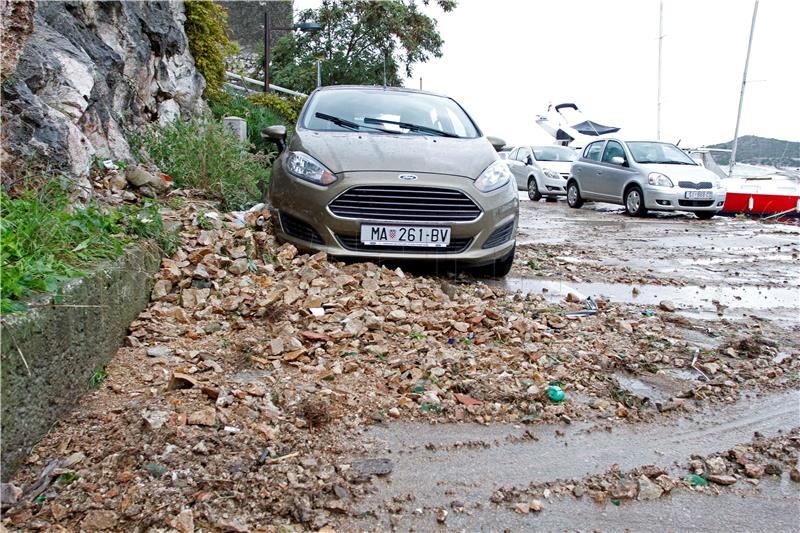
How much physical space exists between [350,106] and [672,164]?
10.7 meters

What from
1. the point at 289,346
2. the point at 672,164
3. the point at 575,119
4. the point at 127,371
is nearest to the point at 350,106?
the point at 289,346

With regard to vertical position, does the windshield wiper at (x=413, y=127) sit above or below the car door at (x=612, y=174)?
above

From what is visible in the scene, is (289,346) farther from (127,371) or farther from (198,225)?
(198,225)

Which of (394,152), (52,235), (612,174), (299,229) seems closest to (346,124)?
(394,152)

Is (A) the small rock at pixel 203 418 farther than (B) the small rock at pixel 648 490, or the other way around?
(A) the small rock at pixel 203 418

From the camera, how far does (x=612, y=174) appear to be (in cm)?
1543

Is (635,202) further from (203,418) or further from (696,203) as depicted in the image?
(203,418)

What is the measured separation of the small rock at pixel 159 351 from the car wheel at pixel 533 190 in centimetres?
1674

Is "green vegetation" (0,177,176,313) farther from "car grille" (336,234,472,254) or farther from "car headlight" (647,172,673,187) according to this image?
"car headlight" (647,172,673,187)

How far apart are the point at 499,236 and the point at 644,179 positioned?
32.8 ft

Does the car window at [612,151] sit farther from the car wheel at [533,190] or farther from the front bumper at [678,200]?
the car wheel at [533,190]

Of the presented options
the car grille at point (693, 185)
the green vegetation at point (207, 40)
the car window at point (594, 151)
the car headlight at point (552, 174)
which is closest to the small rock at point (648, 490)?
the green vegetation at point (207, 40)

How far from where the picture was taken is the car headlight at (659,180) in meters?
14.0

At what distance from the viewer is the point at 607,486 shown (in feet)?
8.16
